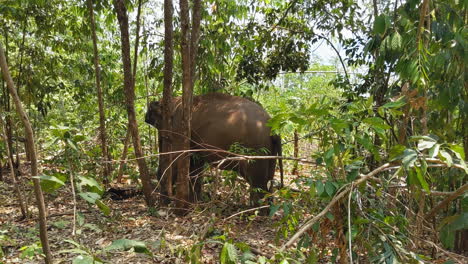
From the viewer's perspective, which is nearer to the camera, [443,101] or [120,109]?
[443,101]

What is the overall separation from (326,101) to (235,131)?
1489mm

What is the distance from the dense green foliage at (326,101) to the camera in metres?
2.22

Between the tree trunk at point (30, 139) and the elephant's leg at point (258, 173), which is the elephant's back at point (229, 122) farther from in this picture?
the tree trunk at point (30, 139)

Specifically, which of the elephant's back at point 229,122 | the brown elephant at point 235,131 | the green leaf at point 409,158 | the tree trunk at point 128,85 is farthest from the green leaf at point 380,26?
the elephant's back at point 229,122

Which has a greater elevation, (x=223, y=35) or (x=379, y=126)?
(x=223, y=35)

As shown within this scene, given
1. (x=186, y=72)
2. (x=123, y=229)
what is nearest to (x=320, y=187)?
(x=186, y=72)

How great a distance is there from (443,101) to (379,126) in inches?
47.3

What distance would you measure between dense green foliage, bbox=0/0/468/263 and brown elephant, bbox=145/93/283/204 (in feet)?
1.88

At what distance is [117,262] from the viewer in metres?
3.89

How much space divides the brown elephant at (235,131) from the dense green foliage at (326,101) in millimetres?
573

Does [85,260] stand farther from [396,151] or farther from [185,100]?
[185,100]

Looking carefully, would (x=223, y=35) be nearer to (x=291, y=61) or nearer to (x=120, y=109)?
(x=291, y=61)

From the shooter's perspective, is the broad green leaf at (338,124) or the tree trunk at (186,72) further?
the tree trunk at (186,72)

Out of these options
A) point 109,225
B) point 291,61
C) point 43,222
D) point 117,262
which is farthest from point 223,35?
point 43,222
